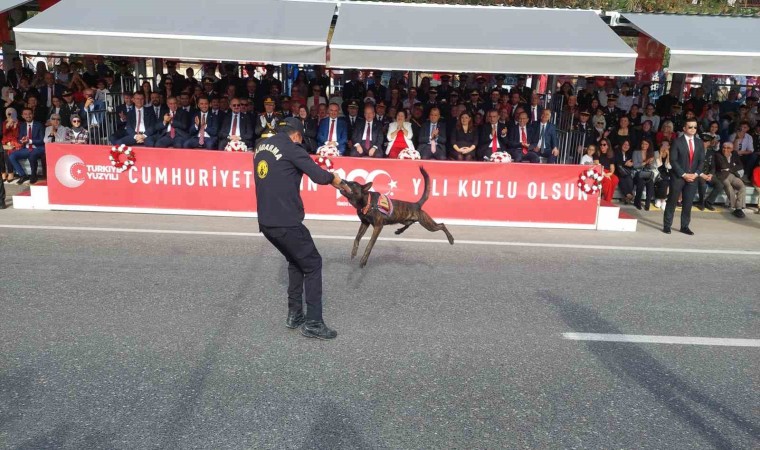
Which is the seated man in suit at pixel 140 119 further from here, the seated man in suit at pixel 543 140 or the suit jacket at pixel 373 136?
the seated man in suit at pixel 543 140

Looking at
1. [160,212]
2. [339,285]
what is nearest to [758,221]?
[339,285]

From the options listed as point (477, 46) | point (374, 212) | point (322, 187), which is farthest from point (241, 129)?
point (374, 212)

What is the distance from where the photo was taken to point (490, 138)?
12500mm

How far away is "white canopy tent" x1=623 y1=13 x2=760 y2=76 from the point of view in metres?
11.4

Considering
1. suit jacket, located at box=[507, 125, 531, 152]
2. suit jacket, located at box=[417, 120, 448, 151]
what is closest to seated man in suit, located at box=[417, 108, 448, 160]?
suit jacket, located at box=[417, 120, 448, 151]

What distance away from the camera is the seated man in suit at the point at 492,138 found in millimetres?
12425

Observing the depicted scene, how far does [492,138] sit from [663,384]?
25.9 feet

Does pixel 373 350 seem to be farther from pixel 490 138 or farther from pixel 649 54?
pixel 649 54

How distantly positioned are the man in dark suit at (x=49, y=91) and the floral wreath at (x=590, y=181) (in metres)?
11.3

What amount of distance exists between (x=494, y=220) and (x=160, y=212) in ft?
18.0

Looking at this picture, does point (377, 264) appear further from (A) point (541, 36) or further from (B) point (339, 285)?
(A) point (541, 36)

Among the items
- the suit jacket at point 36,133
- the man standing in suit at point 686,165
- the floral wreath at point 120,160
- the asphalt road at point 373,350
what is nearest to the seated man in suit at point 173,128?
the floral wreath at point 120,160

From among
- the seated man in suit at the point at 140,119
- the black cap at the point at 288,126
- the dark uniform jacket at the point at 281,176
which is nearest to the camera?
the dark uniform jacket at the point at 281,176

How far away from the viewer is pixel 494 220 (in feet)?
35.4
